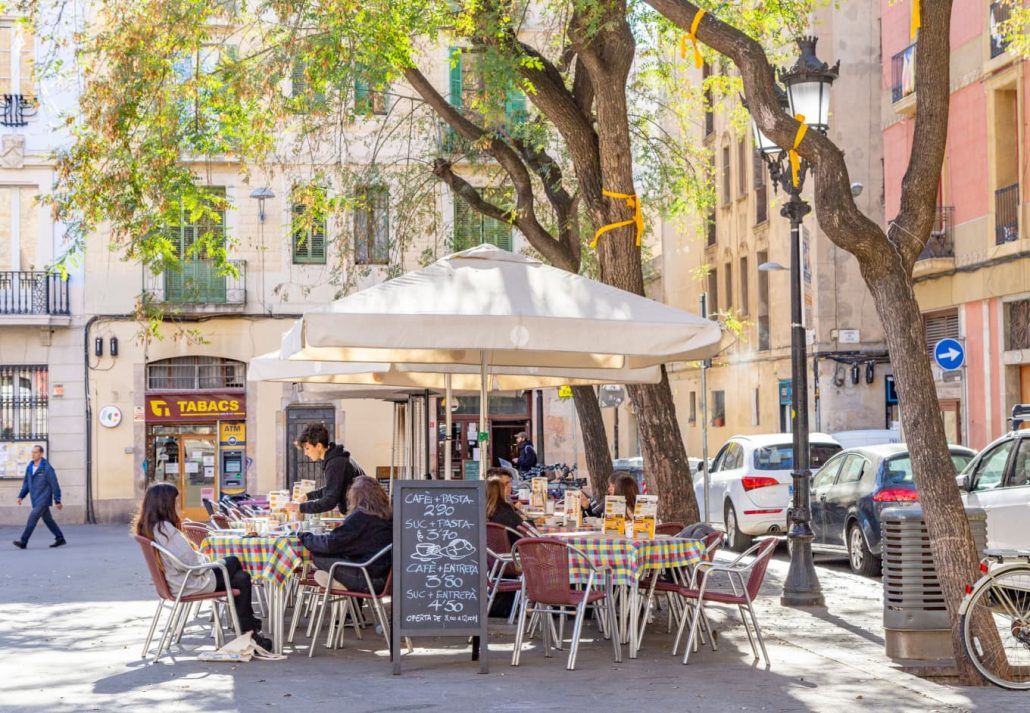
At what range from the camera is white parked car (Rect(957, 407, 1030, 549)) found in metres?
14.7

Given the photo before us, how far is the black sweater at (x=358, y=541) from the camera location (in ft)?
36.9

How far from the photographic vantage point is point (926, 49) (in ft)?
34.2

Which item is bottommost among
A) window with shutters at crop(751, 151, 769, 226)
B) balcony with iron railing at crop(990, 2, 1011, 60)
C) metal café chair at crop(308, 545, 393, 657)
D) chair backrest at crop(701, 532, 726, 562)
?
metal café chair at crop(308, 545, 393, 657)

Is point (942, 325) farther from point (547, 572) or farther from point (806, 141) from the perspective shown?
point (547, 572)

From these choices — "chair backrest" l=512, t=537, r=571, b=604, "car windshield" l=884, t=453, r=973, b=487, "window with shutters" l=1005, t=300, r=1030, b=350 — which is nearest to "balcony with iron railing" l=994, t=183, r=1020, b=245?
"window with shutters" l=1005, t=300, r=1030, b=350

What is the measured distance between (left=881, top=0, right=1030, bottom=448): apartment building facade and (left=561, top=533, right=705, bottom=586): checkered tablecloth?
17270 millimetres

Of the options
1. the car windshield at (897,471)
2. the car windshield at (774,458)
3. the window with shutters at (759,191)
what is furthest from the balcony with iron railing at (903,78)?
the car windshield at (897,471)

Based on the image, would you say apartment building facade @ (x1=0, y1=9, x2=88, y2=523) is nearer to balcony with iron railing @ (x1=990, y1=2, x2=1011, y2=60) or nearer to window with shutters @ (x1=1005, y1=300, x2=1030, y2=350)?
balcony with iron railing @ (x1=990, y1=2, x2=1011, y2=60)

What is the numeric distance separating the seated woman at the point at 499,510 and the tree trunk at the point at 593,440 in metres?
6.08

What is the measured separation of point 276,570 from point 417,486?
1.42 metres

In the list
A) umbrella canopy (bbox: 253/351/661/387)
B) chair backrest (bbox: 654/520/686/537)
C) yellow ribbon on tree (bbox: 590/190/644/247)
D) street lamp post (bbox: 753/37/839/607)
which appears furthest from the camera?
yellow ribbon on tree (bbox: 590/190/644/247)

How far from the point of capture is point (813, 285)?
3431 cm

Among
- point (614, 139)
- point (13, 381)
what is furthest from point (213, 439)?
point (614, 139)

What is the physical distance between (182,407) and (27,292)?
13.2 ft
